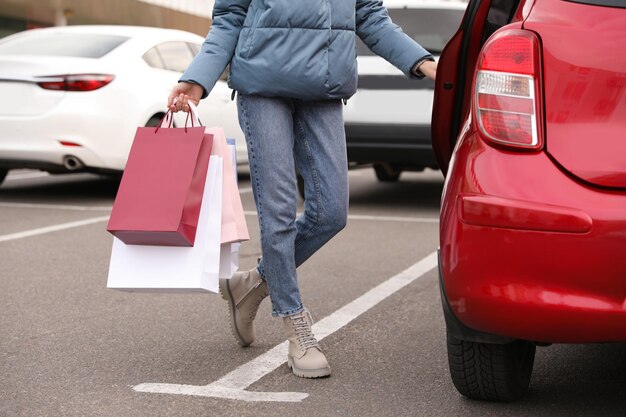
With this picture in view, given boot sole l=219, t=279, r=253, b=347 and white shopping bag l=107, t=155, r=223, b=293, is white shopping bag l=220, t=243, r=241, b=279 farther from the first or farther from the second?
boot sole l=219, t=279, r=253, b=347

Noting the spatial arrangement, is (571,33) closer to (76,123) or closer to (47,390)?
(47,390)

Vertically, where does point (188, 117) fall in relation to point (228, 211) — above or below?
above

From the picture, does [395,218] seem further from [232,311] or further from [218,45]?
[218,45]

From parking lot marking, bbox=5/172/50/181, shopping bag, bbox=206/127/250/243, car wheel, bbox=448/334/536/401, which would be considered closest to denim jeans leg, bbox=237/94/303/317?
shopping bag, bbox=206/127/250/243

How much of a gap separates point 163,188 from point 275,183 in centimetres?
42

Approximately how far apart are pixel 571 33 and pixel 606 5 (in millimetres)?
115

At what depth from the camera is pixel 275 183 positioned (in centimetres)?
371

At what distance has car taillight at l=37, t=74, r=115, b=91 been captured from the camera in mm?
8359

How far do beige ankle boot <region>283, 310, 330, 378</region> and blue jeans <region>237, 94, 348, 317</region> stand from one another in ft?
0.15

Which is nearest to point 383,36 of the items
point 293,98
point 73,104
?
point 293,98

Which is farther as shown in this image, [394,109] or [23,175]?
[23,175]

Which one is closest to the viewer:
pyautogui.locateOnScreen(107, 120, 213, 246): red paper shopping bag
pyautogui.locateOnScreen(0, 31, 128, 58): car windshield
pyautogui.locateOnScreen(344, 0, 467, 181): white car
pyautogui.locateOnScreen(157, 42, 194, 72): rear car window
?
pyautogui.locateOnScreen(107, 120, 213, 246): red paper shopping bag

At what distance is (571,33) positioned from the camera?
284cm

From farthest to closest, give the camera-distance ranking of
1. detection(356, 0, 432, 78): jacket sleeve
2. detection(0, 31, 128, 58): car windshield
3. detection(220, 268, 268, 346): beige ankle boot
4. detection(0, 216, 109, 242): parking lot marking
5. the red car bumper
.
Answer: detection(0, 31, 128, 58): car windshield < detection(0, 216, 109, 242): parking lot marking < detection(220, 268, 268, 346): beige ankle boot < detection(356, 0, 432, 78): jacket sleeve < the red car bumper
